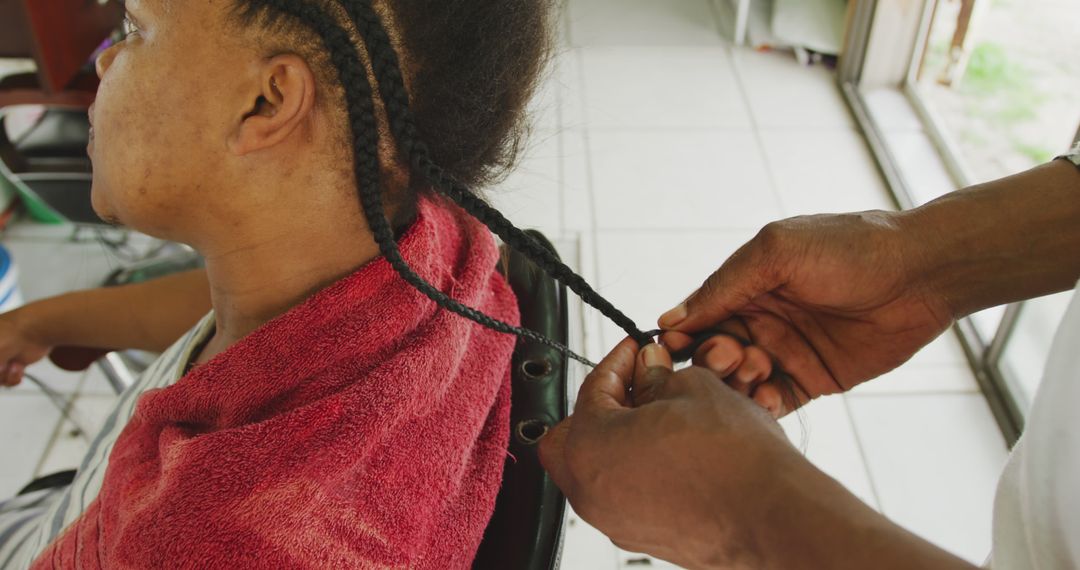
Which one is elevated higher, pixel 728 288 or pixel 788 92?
pixel 728 288

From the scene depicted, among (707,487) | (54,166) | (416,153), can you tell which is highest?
(416,153)

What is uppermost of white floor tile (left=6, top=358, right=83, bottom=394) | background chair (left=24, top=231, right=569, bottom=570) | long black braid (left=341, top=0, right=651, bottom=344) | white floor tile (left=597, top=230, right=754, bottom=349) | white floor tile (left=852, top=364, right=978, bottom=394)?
long black braid (left=341, top=0, right=651, bottom=344)

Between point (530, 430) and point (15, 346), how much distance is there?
75 centimetres

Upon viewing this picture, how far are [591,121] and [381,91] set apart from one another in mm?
2105

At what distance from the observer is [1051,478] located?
59 centimetres

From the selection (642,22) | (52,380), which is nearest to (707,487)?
(52,380)

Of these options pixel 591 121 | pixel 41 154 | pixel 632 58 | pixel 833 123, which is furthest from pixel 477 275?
pixel 632 58

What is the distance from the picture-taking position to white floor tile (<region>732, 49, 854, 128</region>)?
8.91 ft

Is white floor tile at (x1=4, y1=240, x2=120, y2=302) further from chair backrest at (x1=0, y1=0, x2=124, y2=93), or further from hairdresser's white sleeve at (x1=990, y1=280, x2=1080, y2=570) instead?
hairdresser's white sleeve at (x1=990, y1=280, x2=1080, y2=570)

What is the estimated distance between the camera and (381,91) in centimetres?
68

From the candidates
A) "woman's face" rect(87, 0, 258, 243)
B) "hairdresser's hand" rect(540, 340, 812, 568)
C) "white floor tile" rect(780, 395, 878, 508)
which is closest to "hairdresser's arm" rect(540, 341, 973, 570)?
"hairdresser's hand" rect(540, 340, 812, 568)

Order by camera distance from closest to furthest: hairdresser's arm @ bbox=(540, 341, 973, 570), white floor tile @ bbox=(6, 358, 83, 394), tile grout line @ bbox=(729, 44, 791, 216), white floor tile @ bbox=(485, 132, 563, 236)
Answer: hairdresser's arm @ bbox=(540, 341, 973, 570)
white floor tile @ bbox=(6, 358, 83, 394)
white floor tile @ bbox=(485, 132, 563, 236)
tile grout line @ bbox=(729, 44, 791, 216)

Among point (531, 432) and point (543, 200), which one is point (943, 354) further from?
point (531, 432)

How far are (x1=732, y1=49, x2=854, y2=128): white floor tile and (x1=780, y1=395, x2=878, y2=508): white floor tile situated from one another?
1.16m
